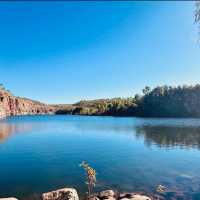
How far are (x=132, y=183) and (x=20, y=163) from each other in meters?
18.2

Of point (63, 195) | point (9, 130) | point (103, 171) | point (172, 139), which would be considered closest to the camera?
point (63, 195)

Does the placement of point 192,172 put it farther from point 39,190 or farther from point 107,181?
point 39,190

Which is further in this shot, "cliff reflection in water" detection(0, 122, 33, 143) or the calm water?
"cliff reflection in water" detection(0, 122, 33, 143)

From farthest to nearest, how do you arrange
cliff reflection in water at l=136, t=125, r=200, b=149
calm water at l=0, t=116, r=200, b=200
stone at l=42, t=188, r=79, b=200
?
cliff reflection in water at l=136, t=125, r=200, b=149
calm water at l=0, t=116, r=200, b=200
stone at l=42, t=188, r=79, b=200

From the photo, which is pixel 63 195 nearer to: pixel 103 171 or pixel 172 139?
pixel 103 171

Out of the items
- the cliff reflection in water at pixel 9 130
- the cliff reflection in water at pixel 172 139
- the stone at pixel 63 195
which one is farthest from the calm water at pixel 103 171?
the cliff reflection in water at pixel 9 130

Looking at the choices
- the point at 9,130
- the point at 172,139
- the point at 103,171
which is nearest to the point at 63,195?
the point at 103,171

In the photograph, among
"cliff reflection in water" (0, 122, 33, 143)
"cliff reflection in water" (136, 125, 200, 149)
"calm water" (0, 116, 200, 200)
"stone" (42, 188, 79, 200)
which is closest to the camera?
"stone" (42, 188, 79, 200)

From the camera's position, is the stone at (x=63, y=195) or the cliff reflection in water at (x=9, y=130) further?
the cliff reflection in water at (x=9, y=130)

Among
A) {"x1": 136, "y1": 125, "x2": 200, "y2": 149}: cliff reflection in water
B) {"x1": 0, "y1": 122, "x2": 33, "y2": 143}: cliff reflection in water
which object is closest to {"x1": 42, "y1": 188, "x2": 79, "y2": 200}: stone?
{"x1": 136, "y1": 125, "x2": 200, "y2": 149}: cliff reflection in water

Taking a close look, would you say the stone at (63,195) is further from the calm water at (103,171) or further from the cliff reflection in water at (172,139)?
the cliff reflection in water at (172,139)

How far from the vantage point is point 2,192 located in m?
22.3

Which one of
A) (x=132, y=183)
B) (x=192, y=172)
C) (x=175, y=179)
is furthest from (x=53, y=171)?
(x=192, y=172)

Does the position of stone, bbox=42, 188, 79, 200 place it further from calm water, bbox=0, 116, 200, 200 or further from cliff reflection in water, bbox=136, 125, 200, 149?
cliff reflection in water, bbox=136, 125, 200, 149
